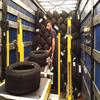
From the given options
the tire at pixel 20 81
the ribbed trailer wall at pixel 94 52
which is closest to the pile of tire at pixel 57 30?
the ribbed trailer wall at pixel 94 52

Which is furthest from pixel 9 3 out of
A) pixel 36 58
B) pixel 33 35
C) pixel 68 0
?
pixel 68 0

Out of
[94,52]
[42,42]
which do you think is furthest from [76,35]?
[94,52]

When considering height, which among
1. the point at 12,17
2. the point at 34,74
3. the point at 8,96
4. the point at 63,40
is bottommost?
the point at 8,96

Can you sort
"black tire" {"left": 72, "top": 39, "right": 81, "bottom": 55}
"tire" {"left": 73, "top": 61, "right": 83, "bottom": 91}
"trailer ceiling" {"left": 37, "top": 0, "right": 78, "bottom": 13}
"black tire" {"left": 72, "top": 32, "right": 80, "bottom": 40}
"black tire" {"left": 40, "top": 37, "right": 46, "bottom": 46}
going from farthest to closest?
"trailer ceiling" {"left": 37, "top": 0, "right": 78, "bottom": 13}
"black tire" {"left": 40, "top": 37, "right": 46, "bottom": 46}
"black tire" {"left": 72, "top": 32, "right": 80, "bottom": 40}
"black tire" {"left": 72, "top": 39, "right": 81, "bottom": 55}
"tire" {"left": 73, "top": 61, "right": 83, "bottom": 91}

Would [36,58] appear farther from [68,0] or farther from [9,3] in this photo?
[68,0]

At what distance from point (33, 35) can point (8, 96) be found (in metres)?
4.36

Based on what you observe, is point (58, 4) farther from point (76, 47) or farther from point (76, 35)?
point (76, 47)

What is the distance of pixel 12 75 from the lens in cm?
244

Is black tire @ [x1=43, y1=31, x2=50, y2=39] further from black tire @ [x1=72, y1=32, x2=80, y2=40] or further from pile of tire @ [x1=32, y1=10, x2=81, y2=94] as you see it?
black tire @ [x1=72, y1=32, x2=80, y2=40]

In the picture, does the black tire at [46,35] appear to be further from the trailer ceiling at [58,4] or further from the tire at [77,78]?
the tire at [77,78]

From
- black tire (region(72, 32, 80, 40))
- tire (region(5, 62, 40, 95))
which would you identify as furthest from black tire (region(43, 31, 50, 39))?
tire (region(5, 62, 40, 95))

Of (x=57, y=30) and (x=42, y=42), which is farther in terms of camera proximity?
(x=42, y=42)

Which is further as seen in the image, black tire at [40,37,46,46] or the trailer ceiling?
the trailer ceiling

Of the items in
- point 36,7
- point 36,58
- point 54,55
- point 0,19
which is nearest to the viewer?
point 0,19
